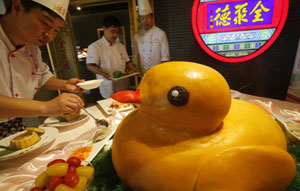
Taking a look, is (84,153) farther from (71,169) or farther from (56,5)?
(56,5)

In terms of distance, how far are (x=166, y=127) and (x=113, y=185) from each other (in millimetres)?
366

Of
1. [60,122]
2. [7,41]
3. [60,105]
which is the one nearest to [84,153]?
[60,105]

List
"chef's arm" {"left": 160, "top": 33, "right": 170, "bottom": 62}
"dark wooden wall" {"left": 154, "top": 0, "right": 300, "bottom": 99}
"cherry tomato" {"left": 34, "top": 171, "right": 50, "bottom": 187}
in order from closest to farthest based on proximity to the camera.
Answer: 1. "cherry tomato" {"left": 34, "top": 171, "right": 50, "bottom": 187}
2. "dark wooden wall" {"left": 154, "top": 0, "right": 300, "bottom": 99}
3. "chef's arm" {"left": 160, "top": 33, "right": 170, "bottom": 62}

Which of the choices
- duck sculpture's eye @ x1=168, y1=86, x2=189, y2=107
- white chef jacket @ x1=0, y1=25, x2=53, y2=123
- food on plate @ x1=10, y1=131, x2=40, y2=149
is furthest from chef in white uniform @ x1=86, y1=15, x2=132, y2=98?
duck sculpture's eye @ x1=168, y1=86, x2=189, y2=107

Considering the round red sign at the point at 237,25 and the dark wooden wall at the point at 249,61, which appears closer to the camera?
the round red sign at the point at 237,25

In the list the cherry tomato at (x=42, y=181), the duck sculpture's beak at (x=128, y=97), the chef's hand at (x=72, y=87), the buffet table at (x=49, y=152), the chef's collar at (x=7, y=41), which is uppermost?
the chef's collar at (x=7, y=41)

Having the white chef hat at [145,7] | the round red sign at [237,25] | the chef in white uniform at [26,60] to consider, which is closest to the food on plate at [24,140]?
the chef in white uniform at [26,60]

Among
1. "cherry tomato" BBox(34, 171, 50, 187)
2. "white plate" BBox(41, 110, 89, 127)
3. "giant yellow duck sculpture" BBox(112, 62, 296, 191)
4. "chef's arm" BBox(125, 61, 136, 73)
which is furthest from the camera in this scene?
"chef's arm" BBox(125, 61, 136, 73)

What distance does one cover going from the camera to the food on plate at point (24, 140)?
1.07 meters

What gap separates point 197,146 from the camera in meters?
0.58

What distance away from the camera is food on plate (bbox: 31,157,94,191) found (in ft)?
1.93

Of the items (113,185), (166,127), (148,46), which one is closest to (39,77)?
(113,185)

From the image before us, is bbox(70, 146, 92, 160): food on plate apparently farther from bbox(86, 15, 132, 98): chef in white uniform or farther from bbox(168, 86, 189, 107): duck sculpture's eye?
bbox(86, 15, 132, 98): chef in white uniform

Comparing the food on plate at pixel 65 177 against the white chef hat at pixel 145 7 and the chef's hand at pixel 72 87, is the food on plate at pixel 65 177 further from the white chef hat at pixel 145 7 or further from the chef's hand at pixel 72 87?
the white chef hat at pixel 145 7
